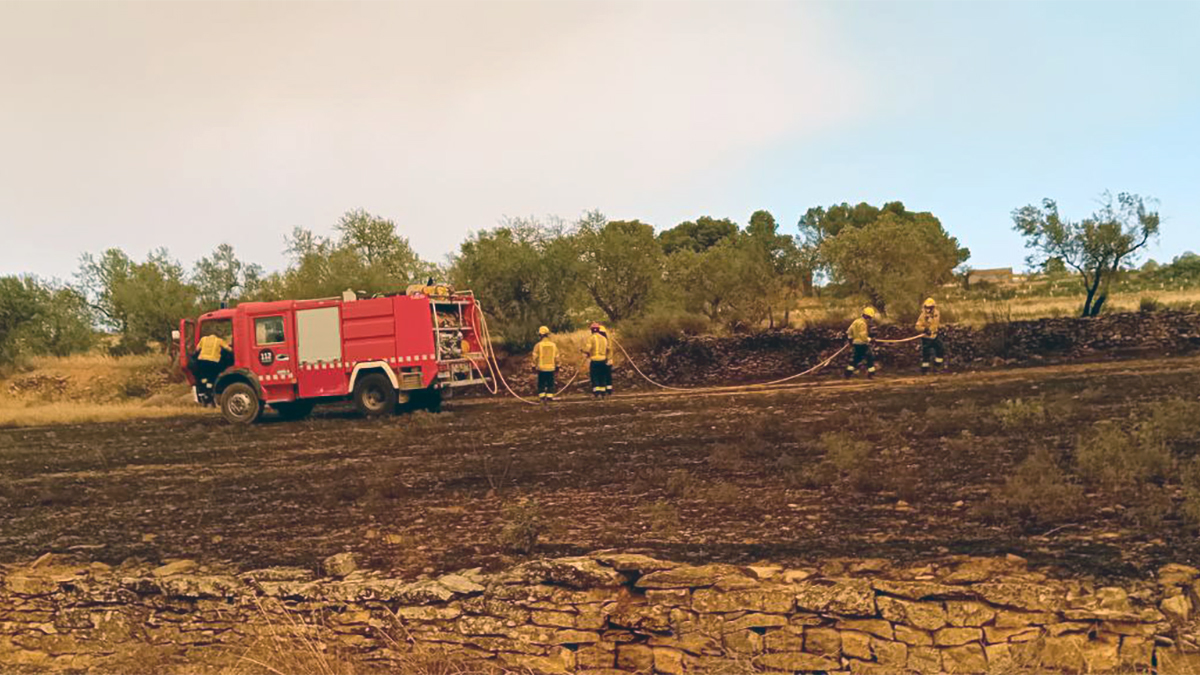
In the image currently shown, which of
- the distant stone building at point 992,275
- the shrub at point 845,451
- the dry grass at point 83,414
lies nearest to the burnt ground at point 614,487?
the shrub at point 845,451

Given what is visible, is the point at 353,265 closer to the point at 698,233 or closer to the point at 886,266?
the point at 886,266

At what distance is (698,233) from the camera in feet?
231

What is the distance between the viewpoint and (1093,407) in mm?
12070

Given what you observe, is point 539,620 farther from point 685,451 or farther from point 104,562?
point 685,451

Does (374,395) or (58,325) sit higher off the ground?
(58,325)

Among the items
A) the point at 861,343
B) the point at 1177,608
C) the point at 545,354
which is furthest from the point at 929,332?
the point at 1177,608

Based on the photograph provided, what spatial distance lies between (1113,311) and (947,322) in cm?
447

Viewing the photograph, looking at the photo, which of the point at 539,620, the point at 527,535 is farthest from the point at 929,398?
the point at 539,620

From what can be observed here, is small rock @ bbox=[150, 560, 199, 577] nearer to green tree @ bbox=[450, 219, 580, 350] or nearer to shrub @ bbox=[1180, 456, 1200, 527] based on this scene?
shrub @ bbox=[1180, 456, 1200, 527]

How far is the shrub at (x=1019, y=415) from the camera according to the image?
36.8 ft

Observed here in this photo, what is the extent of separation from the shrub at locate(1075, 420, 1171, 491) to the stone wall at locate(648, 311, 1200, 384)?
43.7 feet

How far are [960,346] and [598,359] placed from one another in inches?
413

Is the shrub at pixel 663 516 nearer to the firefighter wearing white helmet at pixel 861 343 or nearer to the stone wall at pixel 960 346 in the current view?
the firefighter wearing white helmet at pixel 861 343

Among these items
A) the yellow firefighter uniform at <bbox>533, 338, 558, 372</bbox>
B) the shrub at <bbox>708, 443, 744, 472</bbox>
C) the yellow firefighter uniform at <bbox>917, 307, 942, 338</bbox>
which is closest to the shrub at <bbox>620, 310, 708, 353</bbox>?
the yellow firefighter uniform at <bbox>533, 338, 558, 372</bbox>
